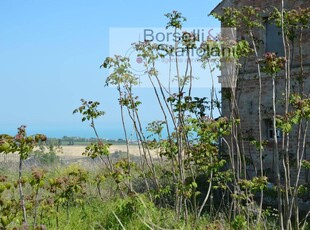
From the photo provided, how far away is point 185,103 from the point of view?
7.80m

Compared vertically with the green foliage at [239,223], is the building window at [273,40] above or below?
above

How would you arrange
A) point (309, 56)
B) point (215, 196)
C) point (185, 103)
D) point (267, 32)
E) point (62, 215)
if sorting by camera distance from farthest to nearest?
point (267, 32), point (309, 56), point (215, 196), point (62, 215), point (185, 103)

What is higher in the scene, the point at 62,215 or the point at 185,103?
the point at 185,103

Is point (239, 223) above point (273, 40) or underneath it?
underneath

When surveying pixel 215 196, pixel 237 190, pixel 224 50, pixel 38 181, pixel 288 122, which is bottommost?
pixel 215 196

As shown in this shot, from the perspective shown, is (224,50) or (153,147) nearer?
(224,50)

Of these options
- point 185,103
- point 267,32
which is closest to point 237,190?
point 185,103

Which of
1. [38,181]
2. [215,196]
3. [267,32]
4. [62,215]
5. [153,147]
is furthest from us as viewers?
[267,32]

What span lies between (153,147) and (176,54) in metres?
2.59

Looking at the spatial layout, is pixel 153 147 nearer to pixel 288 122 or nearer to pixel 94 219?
pixel 94 219

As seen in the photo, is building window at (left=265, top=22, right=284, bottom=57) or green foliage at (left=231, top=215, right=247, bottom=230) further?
building window at (left=265, top=22, right=284, bottom=57)

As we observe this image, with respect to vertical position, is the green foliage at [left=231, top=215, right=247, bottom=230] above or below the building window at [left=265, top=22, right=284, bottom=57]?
below

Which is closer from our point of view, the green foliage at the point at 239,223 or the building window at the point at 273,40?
the green foliage at the point at 239,223

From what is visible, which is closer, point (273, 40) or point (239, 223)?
point (239, 223)
